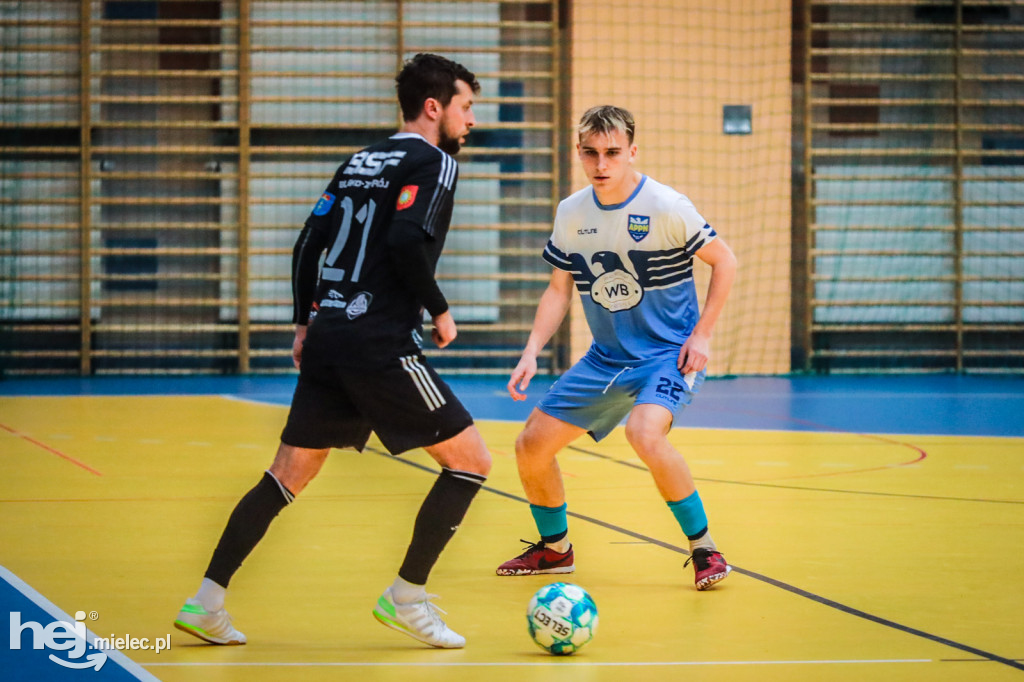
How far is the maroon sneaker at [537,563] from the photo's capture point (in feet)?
13.7

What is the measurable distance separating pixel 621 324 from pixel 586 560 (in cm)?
81

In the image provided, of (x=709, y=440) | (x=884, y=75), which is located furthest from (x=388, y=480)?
(x=884, y=75)

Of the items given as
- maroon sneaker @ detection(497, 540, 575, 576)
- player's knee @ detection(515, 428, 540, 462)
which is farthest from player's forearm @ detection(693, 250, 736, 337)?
maroon sneaker @ detection(497, 540, 575, 576)

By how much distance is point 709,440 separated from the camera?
8.02 meters

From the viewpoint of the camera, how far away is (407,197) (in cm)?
319

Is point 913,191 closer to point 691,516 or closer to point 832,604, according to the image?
point 691,516

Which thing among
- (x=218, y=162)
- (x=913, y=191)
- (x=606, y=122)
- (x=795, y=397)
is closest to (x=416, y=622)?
(x=606, y=122)

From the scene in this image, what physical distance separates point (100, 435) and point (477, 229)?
635 cm

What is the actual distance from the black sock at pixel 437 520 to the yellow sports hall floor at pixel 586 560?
0.68 feet

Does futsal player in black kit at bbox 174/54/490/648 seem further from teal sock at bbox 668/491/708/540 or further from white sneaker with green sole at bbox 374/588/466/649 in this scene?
teal sock at bbox 668/491/708/540

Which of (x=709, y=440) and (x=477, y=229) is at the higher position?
(x=477, y=229)

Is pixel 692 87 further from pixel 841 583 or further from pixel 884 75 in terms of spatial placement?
pixel 841 583

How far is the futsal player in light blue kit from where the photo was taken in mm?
4145

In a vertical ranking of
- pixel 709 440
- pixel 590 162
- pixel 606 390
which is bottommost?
pixel 709 440
